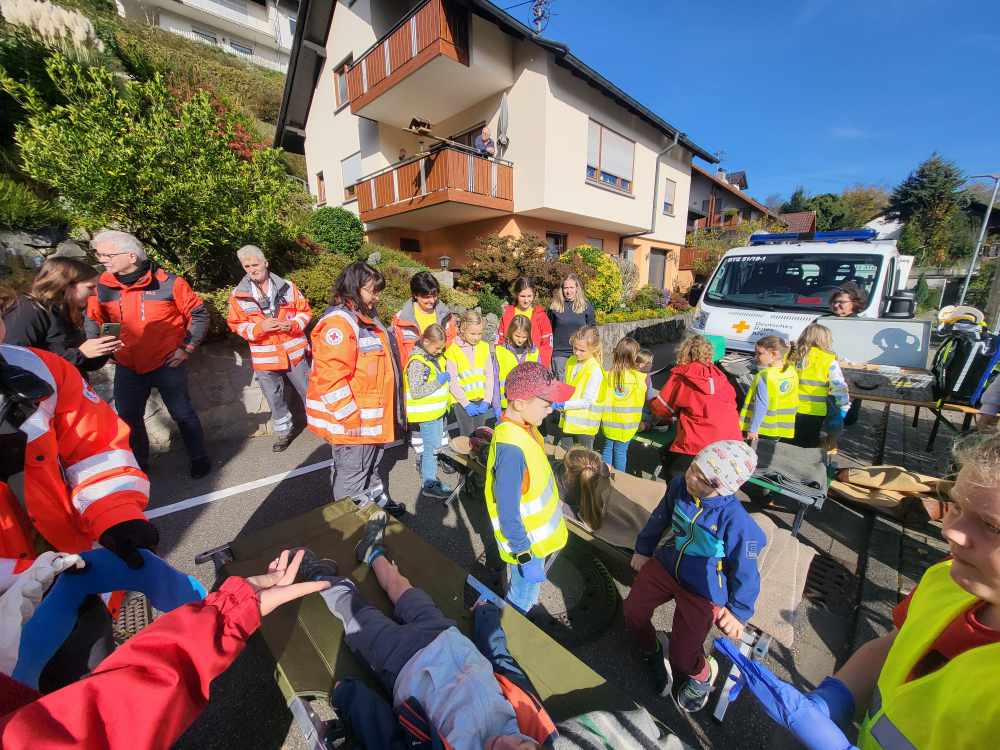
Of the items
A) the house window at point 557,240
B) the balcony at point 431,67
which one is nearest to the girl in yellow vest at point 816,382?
the house window at point 557,240

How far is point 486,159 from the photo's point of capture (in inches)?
Result: 428

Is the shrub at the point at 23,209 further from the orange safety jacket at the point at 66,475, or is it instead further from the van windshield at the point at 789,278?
the van windshield at the point at 789,278

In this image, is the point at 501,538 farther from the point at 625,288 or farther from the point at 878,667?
the point at 625,288

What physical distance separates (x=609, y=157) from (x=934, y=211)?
29855 millimetres

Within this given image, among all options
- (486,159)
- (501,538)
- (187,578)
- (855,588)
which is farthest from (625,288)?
(187,578)

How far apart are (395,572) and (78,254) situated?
6144 millimetres

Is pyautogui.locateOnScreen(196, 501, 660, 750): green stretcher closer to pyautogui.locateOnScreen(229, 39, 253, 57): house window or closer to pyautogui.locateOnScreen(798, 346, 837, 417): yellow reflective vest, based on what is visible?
pyautogui.locateOnScreen(798, 346, 837, 417): yellow reflective vest

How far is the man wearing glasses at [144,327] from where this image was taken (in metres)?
3.22

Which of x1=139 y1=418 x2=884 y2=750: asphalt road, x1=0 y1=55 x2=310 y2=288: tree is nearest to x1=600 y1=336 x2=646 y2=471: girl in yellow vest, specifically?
x1=139 y1=418 x2=884 y2=750: asphalt road

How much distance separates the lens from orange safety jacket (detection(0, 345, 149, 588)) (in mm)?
1312

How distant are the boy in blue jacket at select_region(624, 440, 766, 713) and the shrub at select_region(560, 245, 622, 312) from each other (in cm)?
977

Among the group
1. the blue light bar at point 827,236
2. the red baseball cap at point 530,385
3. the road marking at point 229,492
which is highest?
the blue light bar at point 827,236

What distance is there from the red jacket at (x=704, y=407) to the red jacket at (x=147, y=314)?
4562 mm

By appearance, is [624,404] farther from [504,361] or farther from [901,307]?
[901,307]
